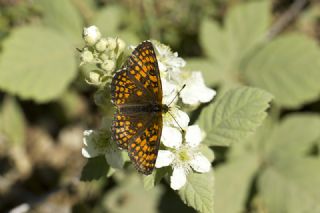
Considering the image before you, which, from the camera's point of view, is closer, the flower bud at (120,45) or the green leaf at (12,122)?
the flower bud at (120,45)

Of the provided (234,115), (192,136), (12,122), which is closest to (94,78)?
(192,136)

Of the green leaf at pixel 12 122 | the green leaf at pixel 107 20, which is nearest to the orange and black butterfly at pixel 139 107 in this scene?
the green leaf at pixel 107 20

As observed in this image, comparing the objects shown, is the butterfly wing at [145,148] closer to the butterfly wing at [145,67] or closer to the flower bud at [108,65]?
the butterfly wing at [145,67]

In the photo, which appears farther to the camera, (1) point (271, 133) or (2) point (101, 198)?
(2) point (101, 198)

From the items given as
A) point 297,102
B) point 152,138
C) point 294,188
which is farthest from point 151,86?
point 297,102

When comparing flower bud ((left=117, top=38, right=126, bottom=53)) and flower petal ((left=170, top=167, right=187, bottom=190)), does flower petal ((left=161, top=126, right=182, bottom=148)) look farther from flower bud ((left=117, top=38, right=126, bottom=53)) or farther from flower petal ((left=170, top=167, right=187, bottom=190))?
flower bud ((left=117, top=38, right=126, bottom=53))

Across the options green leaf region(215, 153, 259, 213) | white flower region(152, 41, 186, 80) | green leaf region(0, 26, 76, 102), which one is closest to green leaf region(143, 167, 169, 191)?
white flower region(152, 41, 186, 80)

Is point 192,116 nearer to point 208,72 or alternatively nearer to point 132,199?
point 208,72

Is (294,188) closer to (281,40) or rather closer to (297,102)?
(297,102)
